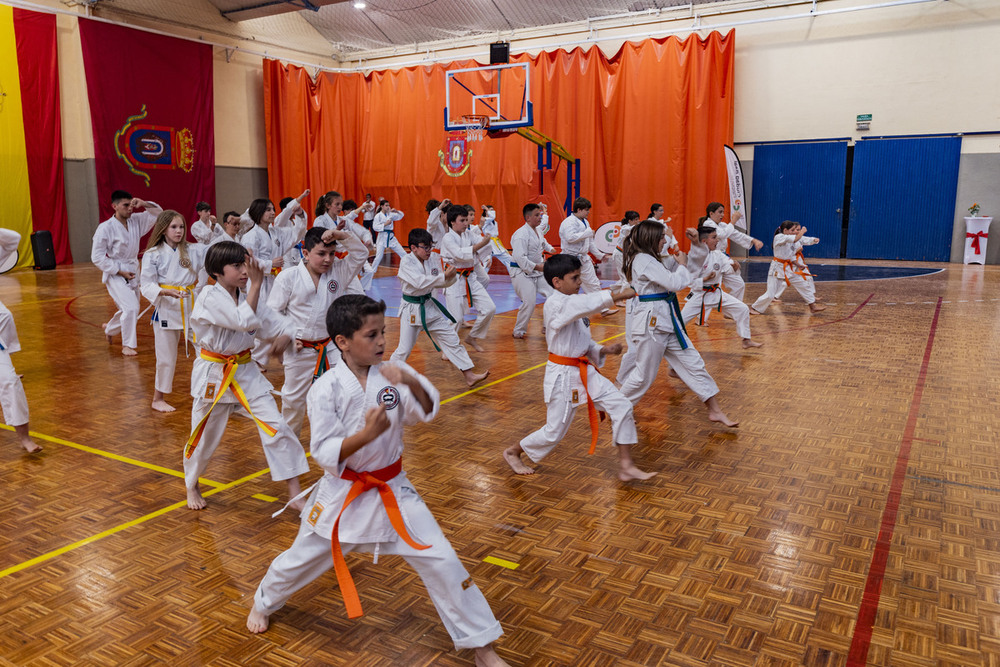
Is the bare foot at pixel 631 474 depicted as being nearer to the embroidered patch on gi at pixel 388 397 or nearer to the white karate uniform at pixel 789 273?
the embroidered patch on gi at pixel 388 397

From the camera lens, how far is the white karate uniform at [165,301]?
218 inches

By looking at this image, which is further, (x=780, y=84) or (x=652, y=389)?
(x=780, y=84)

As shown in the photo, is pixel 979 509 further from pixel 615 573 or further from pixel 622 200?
pixel 622 200

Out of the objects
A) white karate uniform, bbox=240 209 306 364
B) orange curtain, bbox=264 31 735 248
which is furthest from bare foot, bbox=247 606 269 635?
orange curtain, bbox=264 31 735 248

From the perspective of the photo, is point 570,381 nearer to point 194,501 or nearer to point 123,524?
point 194,501

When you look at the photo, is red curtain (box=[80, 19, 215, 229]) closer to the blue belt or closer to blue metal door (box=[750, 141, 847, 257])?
blue metal door (box=[750, 141, 847, 257])

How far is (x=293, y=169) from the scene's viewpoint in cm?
2036

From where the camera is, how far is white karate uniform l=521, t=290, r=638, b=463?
402 centimetres

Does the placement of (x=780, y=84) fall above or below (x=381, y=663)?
above

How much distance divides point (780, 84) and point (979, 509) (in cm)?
1472

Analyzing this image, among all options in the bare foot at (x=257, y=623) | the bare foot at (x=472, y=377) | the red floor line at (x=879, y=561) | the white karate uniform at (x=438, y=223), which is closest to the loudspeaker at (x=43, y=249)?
the white karate uniform at (x=438, y=223)

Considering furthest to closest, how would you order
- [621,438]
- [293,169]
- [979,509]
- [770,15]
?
[293,169] < [770,15] < [621,438] < [979,509]

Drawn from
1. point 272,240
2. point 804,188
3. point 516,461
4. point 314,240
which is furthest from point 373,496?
point 804,188

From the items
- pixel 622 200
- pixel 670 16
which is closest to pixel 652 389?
pixel 622 200
